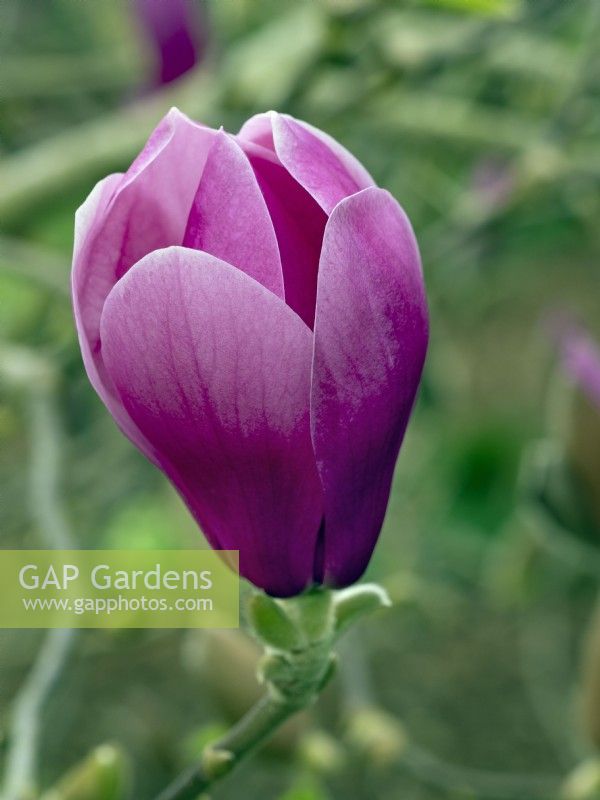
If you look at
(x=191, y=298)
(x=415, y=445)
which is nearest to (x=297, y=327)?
(x=191, y=298)

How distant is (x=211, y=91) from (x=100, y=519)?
305 millimetres

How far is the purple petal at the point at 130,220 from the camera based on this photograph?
256 millimetres

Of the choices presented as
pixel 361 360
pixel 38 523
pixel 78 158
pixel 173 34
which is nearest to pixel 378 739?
pixel 38 523

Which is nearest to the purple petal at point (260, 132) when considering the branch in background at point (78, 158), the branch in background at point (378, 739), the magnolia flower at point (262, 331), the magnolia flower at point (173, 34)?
the magnolia flower at point (262, 331)

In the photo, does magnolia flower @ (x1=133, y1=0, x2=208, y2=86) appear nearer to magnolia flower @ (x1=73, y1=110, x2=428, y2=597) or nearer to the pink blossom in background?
the pink blossom in background

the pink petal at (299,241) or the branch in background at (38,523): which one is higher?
the pink petal at (299,241)

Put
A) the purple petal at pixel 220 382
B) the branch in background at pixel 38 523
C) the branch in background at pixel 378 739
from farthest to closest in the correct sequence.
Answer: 1. the branch in background at pixel 378 739
2. the branch in background at pixel 38 523
3. the purple petal at pixel 220 382

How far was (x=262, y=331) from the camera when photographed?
0.78 ft

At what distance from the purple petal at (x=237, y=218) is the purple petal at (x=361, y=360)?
15 mm

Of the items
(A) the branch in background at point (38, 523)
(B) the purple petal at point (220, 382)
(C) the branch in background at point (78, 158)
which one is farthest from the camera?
(C) the branch in background at point (78, 158)

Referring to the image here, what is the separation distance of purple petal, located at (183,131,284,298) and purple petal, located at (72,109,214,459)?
0.6 inches

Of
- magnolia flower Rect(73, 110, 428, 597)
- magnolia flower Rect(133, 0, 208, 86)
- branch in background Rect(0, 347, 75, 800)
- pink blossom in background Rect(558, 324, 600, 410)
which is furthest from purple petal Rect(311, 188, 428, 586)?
magnolia flower Rect(133, 0, 208, 86)

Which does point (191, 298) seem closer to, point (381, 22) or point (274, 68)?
point (381, 22)

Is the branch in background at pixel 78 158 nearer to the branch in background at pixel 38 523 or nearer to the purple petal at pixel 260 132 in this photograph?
the branch in background at pixel 38 523
